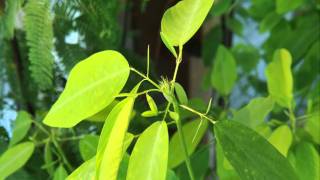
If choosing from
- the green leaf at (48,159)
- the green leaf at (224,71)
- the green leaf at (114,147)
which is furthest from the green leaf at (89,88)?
the green leaf at (224,71)

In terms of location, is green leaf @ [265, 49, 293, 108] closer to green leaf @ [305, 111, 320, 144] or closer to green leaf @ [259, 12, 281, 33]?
green leaf @ [305, 111, 320, 144]

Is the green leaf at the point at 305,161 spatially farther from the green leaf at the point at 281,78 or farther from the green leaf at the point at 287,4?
the green leaf at the point at 287,4

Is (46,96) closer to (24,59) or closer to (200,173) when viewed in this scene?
(24,59)

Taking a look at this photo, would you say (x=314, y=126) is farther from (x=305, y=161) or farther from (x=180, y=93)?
(x=180, y=93)

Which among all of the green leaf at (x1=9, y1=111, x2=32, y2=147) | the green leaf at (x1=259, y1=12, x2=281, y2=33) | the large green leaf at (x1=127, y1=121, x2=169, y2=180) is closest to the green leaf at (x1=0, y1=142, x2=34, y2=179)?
the green leaf at (x1=9, y1=111, x2=32, y2=147)

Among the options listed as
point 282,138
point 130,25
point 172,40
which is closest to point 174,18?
point 172,40
